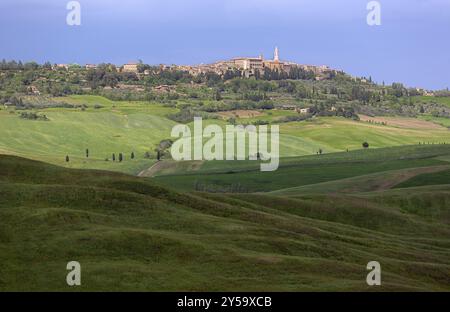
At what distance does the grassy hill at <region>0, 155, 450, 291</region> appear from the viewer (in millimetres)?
50062

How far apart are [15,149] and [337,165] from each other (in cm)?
7487

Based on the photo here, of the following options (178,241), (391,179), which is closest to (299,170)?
(391,179)

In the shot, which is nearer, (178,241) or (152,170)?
(178,241)

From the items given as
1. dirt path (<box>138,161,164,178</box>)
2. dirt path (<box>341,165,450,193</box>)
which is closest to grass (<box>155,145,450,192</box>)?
dirt path (<box>138,161,164,178</box>)

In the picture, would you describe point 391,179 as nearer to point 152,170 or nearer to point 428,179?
point 428,179

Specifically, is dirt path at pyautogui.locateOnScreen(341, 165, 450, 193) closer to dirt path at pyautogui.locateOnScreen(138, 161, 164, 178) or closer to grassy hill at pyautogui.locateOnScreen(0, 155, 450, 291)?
grassy hill at pyautogui.locateOnScreen(0, 155, 450, 291)

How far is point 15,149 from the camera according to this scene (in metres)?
197

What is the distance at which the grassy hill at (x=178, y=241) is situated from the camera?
5006 cm

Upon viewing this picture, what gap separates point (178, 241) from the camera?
57.3m

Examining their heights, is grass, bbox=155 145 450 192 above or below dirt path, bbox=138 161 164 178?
above

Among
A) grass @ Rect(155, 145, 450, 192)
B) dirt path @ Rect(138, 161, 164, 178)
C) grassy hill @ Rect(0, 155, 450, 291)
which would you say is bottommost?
dirt path @ Rect(138, 161, 164, 178)

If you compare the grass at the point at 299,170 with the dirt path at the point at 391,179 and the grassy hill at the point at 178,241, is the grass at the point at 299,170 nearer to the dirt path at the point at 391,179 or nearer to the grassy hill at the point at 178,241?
the dirt path at the point at 391,179

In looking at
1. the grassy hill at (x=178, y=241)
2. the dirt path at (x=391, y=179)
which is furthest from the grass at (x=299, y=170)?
the grassy hill at (x=178, y=241)
